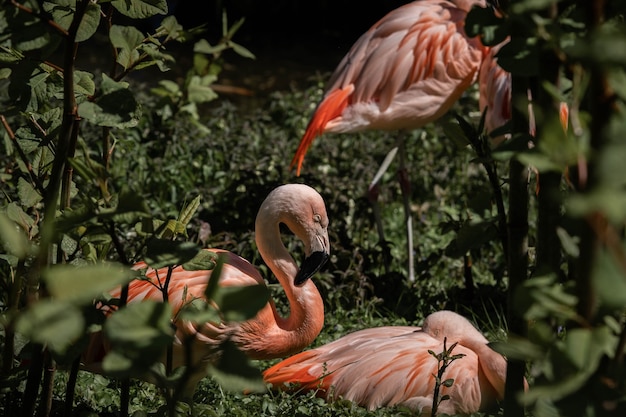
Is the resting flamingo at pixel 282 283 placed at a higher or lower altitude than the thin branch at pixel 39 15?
lower

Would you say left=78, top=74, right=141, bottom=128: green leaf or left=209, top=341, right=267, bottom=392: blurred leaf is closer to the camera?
left=209, top=341, right=267, bottom=392: blurred leaf

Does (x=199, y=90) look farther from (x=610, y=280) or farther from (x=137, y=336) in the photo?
(x=610, y=280)

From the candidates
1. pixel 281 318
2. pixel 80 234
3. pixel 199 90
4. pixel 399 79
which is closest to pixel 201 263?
pixel 80 234

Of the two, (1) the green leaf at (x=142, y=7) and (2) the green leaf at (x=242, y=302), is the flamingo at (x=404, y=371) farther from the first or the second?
(2) the green leaf at (x=242, y=302)

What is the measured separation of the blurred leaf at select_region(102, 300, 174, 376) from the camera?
3.27 feet

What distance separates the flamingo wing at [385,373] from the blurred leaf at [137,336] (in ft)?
5.93

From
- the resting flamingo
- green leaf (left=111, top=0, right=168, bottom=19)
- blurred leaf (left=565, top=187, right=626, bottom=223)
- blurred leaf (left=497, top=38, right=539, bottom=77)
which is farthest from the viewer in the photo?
the resting flamingo

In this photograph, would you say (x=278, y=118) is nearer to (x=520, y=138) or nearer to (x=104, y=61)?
(x=104, y=61)

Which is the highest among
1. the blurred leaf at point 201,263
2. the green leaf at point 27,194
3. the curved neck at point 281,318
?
the green leaf at point 27,194

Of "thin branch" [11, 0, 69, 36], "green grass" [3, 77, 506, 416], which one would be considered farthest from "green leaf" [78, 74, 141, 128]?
"green grass" [3, 77, 506, 416]

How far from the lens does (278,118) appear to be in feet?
19.1

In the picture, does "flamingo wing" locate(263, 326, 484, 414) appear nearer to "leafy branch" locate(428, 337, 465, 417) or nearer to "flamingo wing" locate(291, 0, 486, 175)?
"leafy branch" locate(428, 337, 465, 417)

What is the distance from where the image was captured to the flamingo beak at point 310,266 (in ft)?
10.2

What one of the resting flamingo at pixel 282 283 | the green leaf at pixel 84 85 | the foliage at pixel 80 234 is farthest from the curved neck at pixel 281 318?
the green leaf at pixel 84 85
